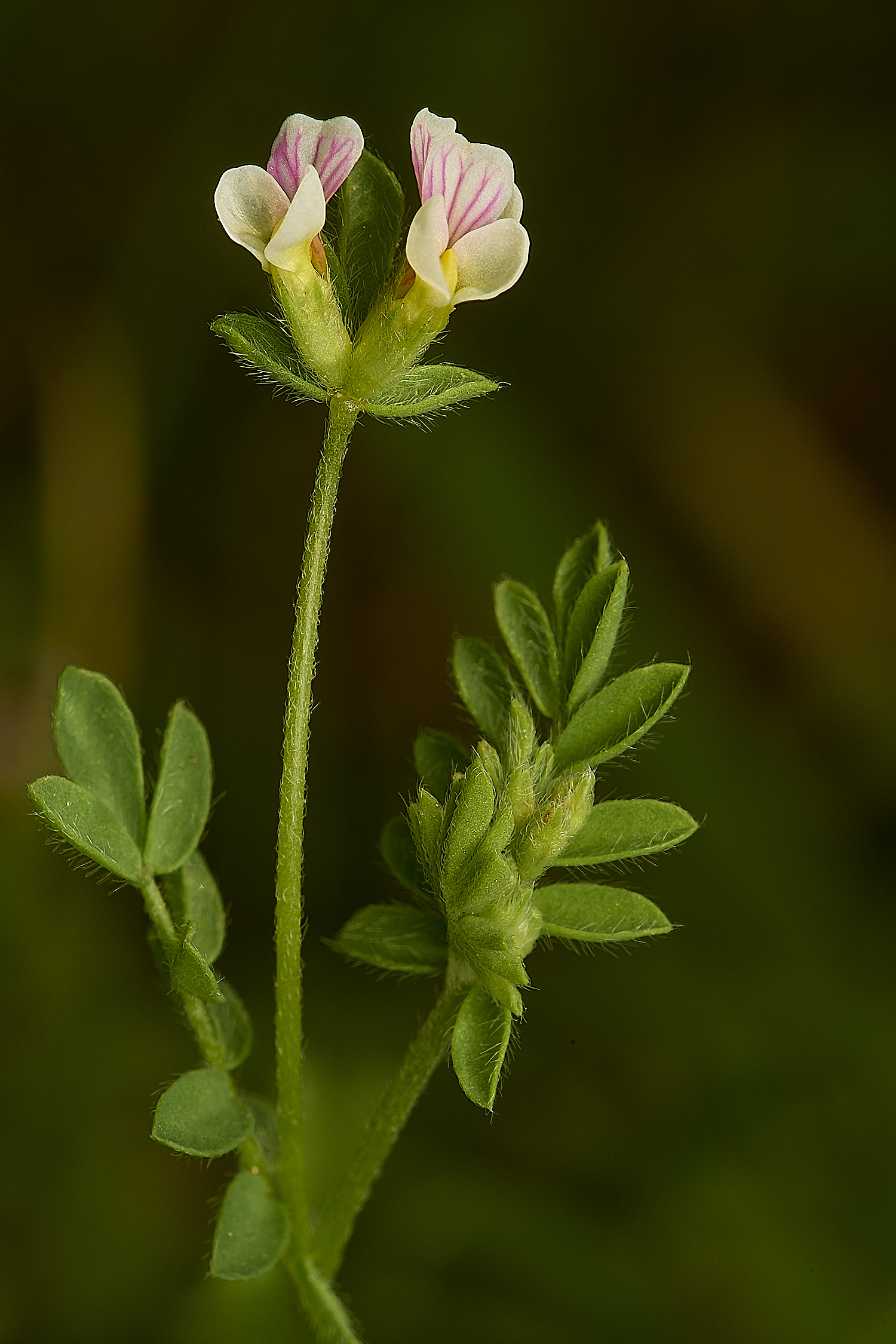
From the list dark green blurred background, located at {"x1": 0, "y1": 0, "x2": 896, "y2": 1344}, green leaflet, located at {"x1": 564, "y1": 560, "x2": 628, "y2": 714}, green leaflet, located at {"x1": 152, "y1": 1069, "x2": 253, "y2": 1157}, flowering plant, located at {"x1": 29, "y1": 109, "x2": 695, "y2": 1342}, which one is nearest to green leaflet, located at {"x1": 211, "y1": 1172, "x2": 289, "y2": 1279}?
flowering plant, located at {"x1": 29, "y1": 109, "x2": 695, "y2": 1342}

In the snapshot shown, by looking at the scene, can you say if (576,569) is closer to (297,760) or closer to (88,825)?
(297,760)

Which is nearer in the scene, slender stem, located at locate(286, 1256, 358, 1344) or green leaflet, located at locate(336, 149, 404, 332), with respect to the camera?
green leaflet, located at locate(336, 149, 404, 332)

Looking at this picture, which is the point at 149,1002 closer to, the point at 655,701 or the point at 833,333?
the point at 655,701

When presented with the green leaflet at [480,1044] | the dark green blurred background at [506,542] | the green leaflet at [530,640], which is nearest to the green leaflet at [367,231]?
the green leaflet at [530,640]

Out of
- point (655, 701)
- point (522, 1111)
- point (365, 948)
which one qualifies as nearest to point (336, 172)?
point (655, 701)

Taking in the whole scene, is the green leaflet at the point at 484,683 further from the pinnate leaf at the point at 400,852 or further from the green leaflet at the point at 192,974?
the green leaflet at the point at 192,974

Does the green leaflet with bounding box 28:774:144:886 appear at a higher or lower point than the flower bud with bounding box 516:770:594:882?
higher

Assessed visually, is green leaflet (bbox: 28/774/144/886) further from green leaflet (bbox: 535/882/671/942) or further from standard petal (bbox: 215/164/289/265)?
standard petal (bbox: 215/164/289/265)
